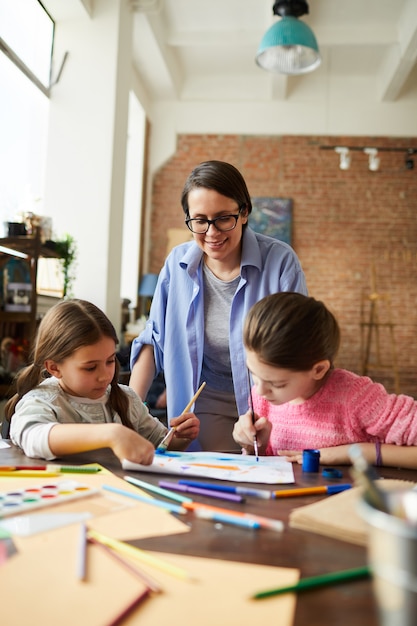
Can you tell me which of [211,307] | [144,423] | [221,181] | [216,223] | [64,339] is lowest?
[144,423]

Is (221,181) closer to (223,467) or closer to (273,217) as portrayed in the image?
(223,467)

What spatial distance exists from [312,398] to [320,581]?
33.7 inches

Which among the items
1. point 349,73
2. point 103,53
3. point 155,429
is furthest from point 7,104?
point 349,73

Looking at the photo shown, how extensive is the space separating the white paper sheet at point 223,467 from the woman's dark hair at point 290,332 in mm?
220

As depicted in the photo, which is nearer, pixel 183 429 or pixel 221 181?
pixel 183 429

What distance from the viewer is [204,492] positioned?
3.13ft

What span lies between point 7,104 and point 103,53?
854 mm

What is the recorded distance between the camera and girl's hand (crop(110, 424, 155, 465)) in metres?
1.09

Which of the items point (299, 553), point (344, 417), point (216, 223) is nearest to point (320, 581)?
point (299, 553)

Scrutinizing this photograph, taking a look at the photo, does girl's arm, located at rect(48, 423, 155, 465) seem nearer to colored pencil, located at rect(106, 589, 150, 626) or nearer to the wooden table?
the wooden table

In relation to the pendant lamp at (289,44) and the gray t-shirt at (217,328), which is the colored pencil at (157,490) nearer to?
the gray t-shirt at (217,328)

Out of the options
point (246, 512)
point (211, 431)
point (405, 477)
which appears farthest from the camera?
point (211, 431)

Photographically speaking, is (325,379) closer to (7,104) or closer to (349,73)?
(7,104)

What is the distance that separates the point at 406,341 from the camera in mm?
7359
